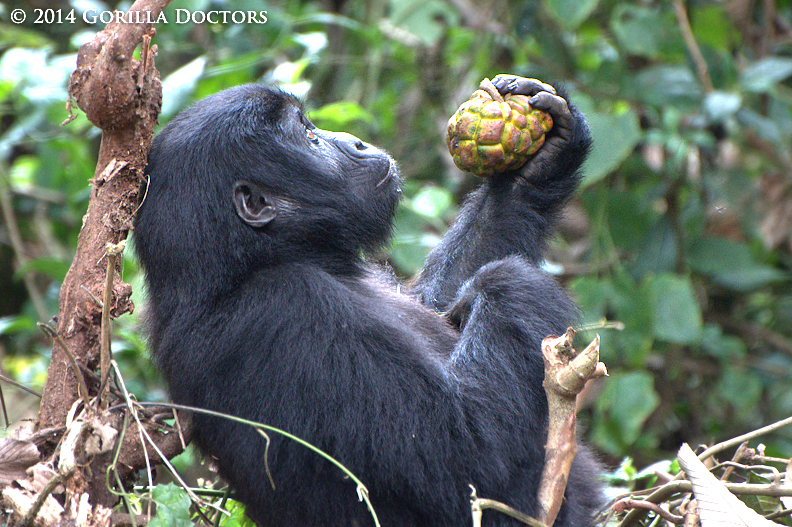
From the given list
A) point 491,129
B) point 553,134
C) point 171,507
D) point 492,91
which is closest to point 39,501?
point 171,507

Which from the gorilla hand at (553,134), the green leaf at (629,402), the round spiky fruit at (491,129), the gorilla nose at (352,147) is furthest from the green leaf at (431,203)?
the green leaf at (629,402)

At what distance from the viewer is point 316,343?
8.13 ft

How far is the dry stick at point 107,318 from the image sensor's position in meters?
2.14

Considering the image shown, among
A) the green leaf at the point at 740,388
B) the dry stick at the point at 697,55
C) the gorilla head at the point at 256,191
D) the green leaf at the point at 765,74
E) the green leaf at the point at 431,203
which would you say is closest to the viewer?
the gorilla head at the point at 256,191

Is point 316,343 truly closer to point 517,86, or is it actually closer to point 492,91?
point 492,91

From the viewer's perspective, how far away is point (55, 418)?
236 cm

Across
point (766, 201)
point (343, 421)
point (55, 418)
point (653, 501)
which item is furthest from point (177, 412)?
point (766, 201)

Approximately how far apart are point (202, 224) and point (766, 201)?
16.8ft

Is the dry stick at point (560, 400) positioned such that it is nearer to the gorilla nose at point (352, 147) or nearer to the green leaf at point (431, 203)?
the gorilla nose at point (352, 147)

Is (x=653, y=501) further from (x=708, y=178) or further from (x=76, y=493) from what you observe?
(x=708, y=178)

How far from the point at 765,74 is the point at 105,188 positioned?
433 centimetres

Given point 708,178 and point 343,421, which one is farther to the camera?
point 708,178

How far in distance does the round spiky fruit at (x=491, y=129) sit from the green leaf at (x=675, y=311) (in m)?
2.07

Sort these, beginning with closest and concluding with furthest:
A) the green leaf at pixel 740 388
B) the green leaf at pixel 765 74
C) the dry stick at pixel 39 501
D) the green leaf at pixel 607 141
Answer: the dry stick at pixel 39 501 < the green leaf at pixel 607 141 < the green leaf at pixel 765 74 < the green leaf at pixel 740 388
